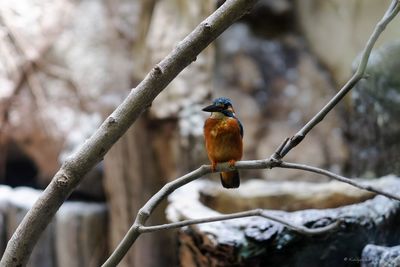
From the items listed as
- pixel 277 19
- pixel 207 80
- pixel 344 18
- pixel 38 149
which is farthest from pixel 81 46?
pixel 344 18

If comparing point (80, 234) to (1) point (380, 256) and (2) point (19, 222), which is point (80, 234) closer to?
(2) point (19, 222)

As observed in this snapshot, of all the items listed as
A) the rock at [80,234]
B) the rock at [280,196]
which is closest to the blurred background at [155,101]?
the rock at [80,234]

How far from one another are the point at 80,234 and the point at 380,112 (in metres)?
1.94

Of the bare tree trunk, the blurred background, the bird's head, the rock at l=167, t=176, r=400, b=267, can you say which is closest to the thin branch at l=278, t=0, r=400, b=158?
the bird's head

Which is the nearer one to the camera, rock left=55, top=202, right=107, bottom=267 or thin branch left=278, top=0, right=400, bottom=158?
thin branch left=278, top=0, right=400, bottom=158

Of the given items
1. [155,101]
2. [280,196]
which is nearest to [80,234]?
[155,101]

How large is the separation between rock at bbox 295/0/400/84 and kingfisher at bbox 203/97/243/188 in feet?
6.47

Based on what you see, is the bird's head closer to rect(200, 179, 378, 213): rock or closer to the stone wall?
rect(200, 179, 378, 213): rock

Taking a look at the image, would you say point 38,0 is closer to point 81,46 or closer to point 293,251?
point 81,46

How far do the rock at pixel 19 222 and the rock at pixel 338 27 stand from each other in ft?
7.16

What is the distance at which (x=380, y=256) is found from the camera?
4.96ft

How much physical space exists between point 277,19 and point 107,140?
3.31m

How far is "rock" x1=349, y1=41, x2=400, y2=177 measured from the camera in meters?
2.54

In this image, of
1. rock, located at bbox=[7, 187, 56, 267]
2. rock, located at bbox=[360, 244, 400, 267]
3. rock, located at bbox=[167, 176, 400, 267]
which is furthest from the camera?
rock, located at bbox=[7, 187, 56, 267]
